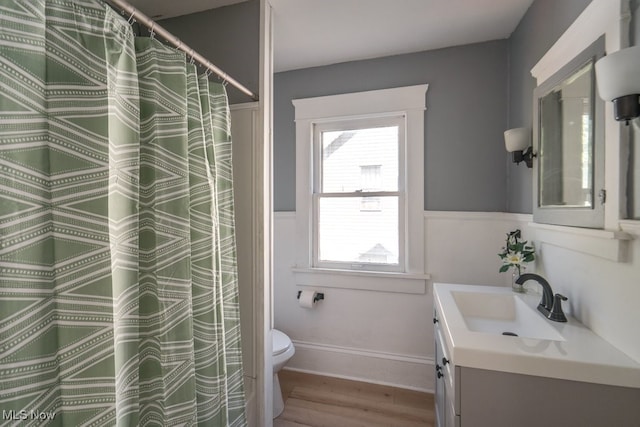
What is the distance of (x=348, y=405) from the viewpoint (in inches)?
71.4

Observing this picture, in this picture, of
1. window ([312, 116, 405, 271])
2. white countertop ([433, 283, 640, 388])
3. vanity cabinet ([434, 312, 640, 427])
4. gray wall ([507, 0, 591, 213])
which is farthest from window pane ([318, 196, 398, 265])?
vanity cabinet ([434, 312, 640, 427])

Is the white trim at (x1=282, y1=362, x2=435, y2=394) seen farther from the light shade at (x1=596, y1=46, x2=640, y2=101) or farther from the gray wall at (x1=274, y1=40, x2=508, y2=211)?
the light shade at (x1=596, y1=46, x2=640, y2=101)

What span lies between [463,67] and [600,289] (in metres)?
1.55

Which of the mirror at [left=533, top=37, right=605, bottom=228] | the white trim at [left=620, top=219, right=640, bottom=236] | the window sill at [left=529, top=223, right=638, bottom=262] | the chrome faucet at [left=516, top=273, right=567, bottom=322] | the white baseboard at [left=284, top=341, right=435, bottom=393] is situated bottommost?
the white baseboard at [left=284, top=341, right=435, bottom=393]

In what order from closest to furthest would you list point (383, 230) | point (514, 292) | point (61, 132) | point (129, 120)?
point (61, 132) < point (129, 120) < point (514, 292) < point (383, 230)

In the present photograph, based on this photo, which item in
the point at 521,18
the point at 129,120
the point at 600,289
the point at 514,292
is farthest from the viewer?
the point at 521,18

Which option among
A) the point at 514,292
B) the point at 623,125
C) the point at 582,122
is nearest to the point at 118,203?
the point at 623,125

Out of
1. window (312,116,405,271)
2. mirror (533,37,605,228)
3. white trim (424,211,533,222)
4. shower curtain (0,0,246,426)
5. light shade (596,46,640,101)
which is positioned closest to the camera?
shower curtain (0,0,246,426)

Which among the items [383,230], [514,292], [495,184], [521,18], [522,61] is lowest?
[514,292]

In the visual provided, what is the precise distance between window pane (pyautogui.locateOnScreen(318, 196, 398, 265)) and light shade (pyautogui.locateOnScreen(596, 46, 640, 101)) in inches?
52.4

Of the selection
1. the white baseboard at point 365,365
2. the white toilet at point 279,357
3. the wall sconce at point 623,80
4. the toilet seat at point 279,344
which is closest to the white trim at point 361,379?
the white baseboard at point 365,365

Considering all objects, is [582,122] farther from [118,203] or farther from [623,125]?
[118,203]

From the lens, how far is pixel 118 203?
29.5 inches

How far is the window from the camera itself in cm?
207
